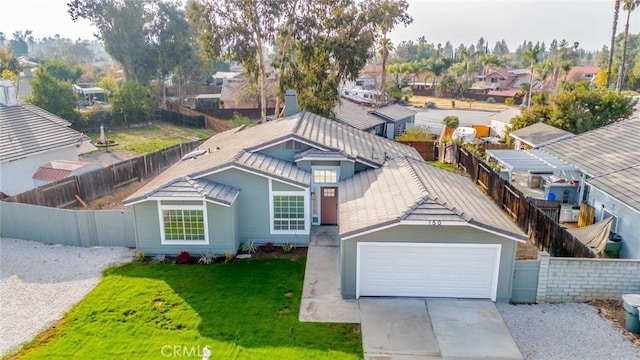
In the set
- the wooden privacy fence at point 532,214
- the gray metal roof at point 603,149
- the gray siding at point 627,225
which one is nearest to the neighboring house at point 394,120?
the wooden privacy fence at point 532,214

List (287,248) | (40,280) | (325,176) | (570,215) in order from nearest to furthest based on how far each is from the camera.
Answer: (40,280) < (287,248) < (325,176) < (570,215)

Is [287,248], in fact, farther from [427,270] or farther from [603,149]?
[603,149]


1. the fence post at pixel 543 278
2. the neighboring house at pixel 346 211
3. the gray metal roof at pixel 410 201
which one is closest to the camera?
the gray metal roof at pixel 410 201

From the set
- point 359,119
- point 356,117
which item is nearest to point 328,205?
point 359,119

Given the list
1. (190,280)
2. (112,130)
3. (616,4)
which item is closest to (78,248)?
(190,280)

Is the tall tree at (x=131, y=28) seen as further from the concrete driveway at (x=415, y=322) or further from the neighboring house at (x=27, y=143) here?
the concrete driveway at (x=415, y=322)
